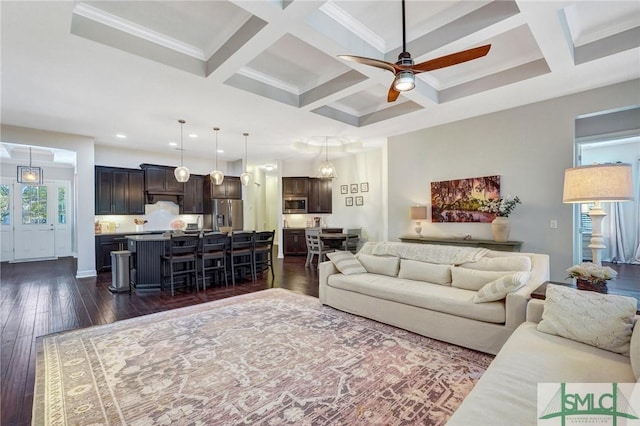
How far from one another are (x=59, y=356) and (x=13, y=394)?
55 centimetres

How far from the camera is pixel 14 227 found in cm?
790

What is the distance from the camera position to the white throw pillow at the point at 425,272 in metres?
3.32

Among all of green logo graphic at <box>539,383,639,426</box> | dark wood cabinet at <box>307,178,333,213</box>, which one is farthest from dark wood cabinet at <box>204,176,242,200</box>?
green logo graphic at <box>539,383,639,426</box>

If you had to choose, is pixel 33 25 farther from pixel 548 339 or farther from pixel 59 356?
pixel 548 339

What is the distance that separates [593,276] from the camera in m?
2.20

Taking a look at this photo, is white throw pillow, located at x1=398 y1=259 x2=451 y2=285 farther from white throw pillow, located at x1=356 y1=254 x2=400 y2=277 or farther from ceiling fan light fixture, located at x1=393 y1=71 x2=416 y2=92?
ceiling fan light fixture, located at x1=393 y1=71 x2=416 y2=92

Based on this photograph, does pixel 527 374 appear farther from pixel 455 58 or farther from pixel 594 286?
pixel 455 58

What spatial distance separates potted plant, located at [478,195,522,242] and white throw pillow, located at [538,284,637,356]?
2.78 meters

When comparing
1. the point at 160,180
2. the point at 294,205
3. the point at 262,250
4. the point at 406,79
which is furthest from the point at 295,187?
the point at 406,79

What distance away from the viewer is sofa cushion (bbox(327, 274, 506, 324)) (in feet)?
8.52

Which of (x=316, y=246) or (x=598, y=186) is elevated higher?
(x=598, y=186)

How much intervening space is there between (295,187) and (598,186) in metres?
7.15

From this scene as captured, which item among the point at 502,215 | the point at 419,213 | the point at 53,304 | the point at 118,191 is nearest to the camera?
the point at 53,304

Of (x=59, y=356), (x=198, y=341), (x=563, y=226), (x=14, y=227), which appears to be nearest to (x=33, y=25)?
(x=59, y=356)
